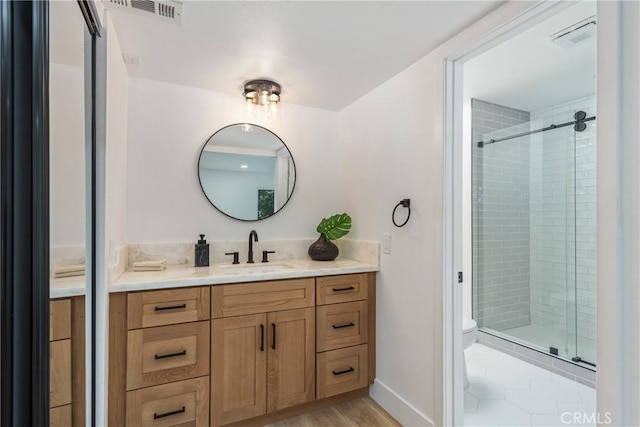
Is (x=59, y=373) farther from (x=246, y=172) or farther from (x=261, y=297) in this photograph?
(x=246, y=172)

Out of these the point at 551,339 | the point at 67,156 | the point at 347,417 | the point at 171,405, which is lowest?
the point at 347,417

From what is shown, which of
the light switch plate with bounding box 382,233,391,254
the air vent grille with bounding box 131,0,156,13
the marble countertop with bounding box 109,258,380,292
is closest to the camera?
the air vent grille with bounding box 131,0,156,13

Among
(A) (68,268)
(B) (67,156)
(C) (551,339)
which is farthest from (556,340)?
(B) (67,156)

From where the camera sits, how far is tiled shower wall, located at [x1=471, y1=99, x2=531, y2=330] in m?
3.13

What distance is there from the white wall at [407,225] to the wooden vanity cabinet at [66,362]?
5.23ft

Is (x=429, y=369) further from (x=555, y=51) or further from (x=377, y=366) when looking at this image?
(x=555, y=51)

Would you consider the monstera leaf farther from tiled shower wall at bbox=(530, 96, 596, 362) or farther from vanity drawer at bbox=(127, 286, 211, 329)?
tiled shower wall at bbox=(530, 96, 596, 362)

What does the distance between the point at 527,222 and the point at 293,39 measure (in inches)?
110

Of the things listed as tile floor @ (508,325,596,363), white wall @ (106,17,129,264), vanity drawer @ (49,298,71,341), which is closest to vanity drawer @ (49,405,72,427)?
vanity drawer @ (49,298,71,341)

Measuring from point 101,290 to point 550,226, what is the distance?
3.49 meters

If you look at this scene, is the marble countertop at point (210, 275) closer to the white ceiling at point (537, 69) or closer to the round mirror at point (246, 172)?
the round mirror at point (246, 172)

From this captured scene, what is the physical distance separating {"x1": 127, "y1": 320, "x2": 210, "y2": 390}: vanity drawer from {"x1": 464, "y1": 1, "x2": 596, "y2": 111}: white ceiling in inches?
95.4

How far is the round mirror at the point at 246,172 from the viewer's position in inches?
94.2

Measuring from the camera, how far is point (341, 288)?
6.95 feet
